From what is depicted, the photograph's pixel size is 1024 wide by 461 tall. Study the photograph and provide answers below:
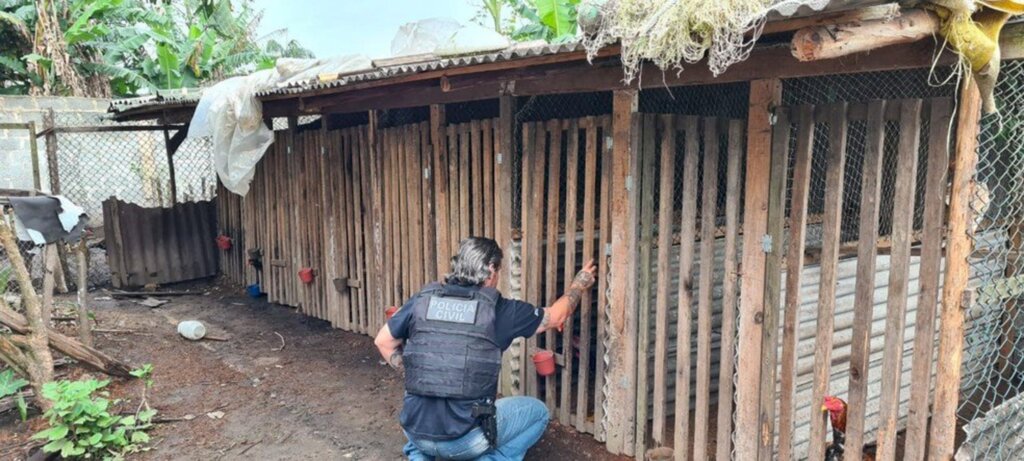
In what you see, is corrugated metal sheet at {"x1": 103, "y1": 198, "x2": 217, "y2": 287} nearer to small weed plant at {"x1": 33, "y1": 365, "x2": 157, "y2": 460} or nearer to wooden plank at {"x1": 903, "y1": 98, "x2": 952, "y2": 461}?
small weed plant at {"x1": 33, "y1": 365, "x2": 157, "y2": 460}

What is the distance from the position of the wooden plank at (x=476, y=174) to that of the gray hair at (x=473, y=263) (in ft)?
5.01

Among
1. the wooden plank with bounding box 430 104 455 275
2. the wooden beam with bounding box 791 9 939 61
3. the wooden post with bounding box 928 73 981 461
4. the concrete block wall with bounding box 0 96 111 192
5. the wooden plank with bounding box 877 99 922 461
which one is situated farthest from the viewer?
the concrete block wall with bounding box 0 96 111 192

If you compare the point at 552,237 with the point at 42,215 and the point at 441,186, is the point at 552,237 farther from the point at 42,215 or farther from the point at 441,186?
the point at 42,215

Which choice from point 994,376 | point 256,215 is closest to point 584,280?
point 994,376

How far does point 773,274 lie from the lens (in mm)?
3361

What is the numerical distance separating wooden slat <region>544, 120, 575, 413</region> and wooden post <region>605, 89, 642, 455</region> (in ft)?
1.40

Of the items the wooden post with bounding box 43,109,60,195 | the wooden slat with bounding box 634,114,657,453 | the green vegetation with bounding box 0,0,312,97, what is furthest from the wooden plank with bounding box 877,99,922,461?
the green vegetation with bounding box 0,0,312,97

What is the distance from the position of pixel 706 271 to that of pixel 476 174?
2.04m

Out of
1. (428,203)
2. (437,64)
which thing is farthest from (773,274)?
(428,203)

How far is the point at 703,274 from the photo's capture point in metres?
3.76

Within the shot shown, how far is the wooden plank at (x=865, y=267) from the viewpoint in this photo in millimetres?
2873

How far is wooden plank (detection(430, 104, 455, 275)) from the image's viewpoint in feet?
18.0

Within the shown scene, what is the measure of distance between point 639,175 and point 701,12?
4.69 ft

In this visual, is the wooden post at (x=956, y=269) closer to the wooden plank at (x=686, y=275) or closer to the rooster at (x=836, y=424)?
the rooster at (x=836, y=424)
